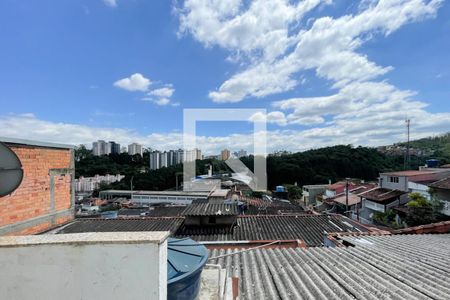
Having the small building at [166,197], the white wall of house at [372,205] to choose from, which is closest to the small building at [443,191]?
the white wall of house at [372,205]

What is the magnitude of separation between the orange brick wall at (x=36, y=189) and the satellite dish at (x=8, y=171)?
9.44 ft

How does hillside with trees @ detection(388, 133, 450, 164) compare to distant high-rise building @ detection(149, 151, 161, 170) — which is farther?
distant high-rise building @ detection(149, 151, 161, 170)

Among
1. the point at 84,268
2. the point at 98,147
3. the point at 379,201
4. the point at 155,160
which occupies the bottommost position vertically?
the point at 379,201

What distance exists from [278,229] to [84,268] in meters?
7.94

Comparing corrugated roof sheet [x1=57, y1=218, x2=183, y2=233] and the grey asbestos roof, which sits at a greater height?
the grey asbestos roof

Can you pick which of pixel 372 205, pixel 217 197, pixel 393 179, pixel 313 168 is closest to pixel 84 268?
pixel 217 197

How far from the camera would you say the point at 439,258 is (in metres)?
3.44

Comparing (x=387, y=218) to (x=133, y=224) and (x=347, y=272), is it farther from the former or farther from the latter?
(x=347, y=272)

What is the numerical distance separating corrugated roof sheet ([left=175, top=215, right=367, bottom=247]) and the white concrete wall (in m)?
6.43

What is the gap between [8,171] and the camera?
79.3 inches

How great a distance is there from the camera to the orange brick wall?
4.39m

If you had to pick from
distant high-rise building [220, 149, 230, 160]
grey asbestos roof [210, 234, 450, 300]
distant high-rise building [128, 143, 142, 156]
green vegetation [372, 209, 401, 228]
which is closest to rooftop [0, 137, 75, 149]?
grey asbestos roof [210, 234, 450, 300]

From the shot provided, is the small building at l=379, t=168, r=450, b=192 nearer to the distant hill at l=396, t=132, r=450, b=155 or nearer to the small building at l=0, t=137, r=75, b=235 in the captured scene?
the small building at l=0, t=137, r=75, b=235

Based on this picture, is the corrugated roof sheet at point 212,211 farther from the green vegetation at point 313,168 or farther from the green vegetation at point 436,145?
the green vegetation at point 436,145
